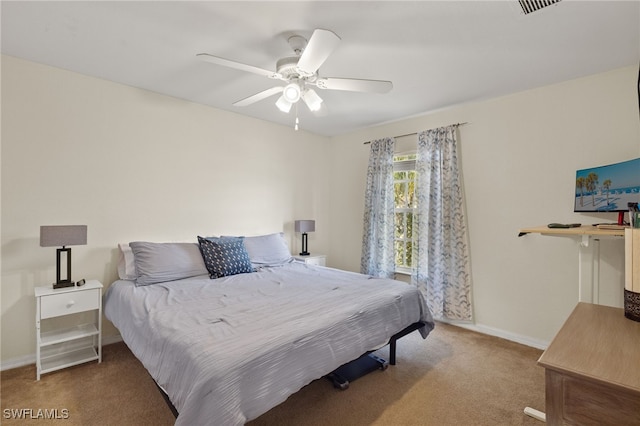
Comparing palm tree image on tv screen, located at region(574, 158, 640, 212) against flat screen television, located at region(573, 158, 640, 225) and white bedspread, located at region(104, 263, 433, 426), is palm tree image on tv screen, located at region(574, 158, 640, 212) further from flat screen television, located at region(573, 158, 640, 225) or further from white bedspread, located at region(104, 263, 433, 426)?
white bedspread, located at region(104, 263, 433, 426)

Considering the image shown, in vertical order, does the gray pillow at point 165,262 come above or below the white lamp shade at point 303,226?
below

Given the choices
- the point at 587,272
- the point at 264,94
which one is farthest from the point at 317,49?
the point at 587,272

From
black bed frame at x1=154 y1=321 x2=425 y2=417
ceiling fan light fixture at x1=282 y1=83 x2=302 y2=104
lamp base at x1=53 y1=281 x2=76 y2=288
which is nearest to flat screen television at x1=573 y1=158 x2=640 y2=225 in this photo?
black bed frame at x1=154 y1=321 x2=425 y2=417

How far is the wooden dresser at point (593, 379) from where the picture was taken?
77 cm

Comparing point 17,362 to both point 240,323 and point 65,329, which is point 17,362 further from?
point 240,323

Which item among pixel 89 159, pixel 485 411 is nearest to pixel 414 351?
pixel 485 411

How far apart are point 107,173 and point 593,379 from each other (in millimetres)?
3542

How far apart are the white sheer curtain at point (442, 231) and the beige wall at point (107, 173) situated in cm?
205

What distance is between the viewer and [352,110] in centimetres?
358

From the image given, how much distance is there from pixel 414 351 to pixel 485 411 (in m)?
0.83

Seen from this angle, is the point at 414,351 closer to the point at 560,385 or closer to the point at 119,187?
the point at 560,385

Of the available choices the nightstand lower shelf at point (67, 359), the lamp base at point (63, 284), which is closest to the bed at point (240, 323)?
the lamp base at point (63, 284)

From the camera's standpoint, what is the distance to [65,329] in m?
2.52

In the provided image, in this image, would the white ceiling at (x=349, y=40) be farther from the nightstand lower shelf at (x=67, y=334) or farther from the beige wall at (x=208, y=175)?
the nightstand lower shelf at (x=67, y=334)
